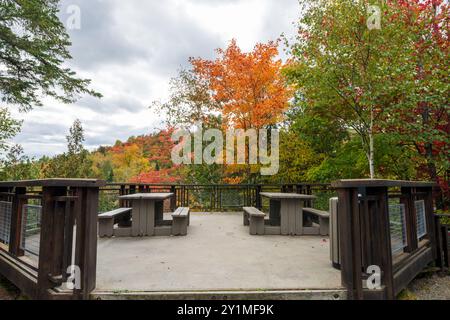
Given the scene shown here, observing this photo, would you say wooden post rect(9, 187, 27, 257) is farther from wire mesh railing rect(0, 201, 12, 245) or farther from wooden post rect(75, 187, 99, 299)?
wooden post rect(75, 187, 99, 299)

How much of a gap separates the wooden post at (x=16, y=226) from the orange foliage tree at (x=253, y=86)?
29.3 ft

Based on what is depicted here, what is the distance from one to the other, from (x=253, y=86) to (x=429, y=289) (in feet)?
30.6

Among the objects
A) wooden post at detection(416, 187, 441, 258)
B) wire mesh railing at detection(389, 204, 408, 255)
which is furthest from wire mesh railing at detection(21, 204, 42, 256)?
wooden post at detection(416, 187, 441, 258)

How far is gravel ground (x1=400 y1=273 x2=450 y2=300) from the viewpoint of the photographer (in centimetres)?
256

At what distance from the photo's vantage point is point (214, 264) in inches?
116

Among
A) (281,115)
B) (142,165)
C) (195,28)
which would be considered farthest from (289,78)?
(142,165)

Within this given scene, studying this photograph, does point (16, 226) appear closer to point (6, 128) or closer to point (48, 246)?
point (48, 246)

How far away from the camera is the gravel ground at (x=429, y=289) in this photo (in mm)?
2559

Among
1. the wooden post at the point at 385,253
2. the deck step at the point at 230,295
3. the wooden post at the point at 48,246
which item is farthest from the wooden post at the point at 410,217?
the wooden post at the point at 48,246

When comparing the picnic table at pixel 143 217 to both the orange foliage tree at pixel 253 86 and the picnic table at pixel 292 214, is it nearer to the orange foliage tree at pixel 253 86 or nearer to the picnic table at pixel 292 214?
the picnic table at pixel 292 214

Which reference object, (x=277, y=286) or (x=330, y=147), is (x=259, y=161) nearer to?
(x=330, y=147)

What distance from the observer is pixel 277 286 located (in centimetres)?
226

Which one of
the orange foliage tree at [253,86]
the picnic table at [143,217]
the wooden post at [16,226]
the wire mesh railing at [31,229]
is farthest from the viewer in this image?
the orange foliage tree at [253,86]
